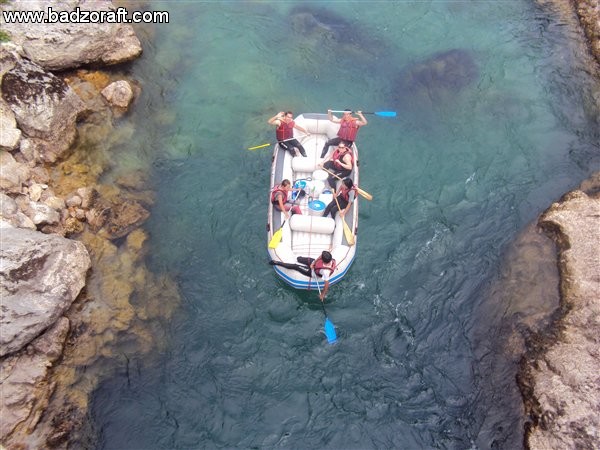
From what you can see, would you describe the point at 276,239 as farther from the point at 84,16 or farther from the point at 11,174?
the point at 84,16

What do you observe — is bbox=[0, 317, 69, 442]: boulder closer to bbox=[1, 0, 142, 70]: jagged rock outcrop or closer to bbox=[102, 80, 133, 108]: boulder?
bbox=[102, 80, 133, 108]: boulder

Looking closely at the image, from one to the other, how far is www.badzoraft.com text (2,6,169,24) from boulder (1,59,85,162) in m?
1.59

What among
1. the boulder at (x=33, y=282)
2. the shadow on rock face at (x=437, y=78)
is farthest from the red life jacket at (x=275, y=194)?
the shadow on rock face at (x=437, y=78)

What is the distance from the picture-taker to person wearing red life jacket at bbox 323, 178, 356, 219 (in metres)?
11.2

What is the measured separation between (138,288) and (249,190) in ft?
12.7

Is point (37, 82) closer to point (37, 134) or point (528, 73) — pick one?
point (37, 134)

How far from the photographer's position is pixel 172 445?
888cm

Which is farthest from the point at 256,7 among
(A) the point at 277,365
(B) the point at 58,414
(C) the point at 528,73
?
(B) the point at 58,414

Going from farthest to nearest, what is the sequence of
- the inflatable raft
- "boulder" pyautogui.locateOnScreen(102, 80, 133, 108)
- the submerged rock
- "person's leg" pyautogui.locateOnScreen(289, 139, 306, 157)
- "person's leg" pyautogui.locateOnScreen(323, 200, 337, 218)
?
1. the submerged rock
2. "boulder" pyautogui.locateOnScreen(102, 80, 133, 108)
3. "person's leg" pyautogui.locateOnScreen(289, 139, 306, 157)
4. "person's leg" pyautogui.locateOnScreen(323, 200, 337, 218)
5. the inflatable raft

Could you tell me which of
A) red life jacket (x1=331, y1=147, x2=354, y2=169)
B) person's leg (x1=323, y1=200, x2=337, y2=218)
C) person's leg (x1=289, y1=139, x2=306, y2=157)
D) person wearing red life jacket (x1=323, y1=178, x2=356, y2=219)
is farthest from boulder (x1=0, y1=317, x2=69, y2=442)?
red life jacket (x1=331, y1=147, x2=354, y2=169)

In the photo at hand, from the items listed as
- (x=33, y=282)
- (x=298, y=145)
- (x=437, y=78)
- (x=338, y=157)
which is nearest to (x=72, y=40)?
(x=298, y=145)

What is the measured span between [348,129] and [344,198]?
2167mm

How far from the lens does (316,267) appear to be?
10.0 metres

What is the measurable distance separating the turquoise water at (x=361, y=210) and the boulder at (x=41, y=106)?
1.84 meters
